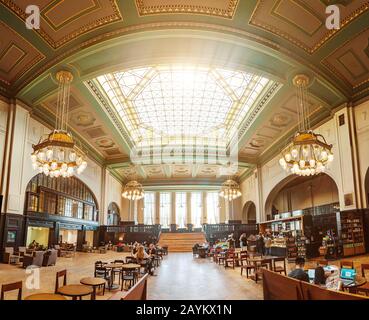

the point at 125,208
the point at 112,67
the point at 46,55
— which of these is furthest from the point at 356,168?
the point at 125,208

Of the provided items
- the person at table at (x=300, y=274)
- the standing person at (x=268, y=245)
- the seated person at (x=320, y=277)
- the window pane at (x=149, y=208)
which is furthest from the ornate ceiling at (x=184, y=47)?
the window pane at (x=149, y=208)

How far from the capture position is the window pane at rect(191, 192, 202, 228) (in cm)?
3069

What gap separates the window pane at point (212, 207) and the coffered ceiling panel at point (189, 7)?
81.1 feet

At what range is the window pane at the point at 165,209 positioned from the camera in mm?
30594

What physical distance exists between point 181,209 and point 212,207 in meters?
3.17

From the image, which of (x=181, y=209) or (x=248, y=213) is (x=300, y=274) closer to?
(x=248, y=213)

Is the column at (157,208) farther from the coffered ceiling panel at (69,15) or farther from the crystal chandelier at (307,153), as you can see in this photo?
the coffered ceiling panel at (69,15)

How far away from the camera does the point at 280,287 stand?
4.01 m

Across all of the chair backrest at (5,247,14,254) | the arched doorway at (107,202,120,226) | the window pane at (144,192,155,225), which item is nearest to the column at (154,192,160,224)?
the window pane at (144,192,155,225)

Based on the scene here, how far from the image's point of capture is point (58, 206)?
1527cm

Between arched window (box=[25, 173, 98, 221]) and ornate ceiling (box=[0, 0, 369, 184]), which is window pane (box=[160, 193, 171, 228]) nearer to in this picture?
arched window (box=[25, 173, 98, 221])

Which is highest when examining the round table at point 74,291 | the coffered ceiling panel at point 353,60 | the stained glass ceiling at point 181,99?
the stained glass ceiling at point 181,99

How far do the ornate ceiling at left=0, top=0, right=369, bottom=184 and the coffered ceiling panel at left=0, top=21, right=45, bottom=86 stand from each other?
0.03m

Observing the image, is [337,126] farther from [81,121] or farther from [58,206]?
[58,206]
